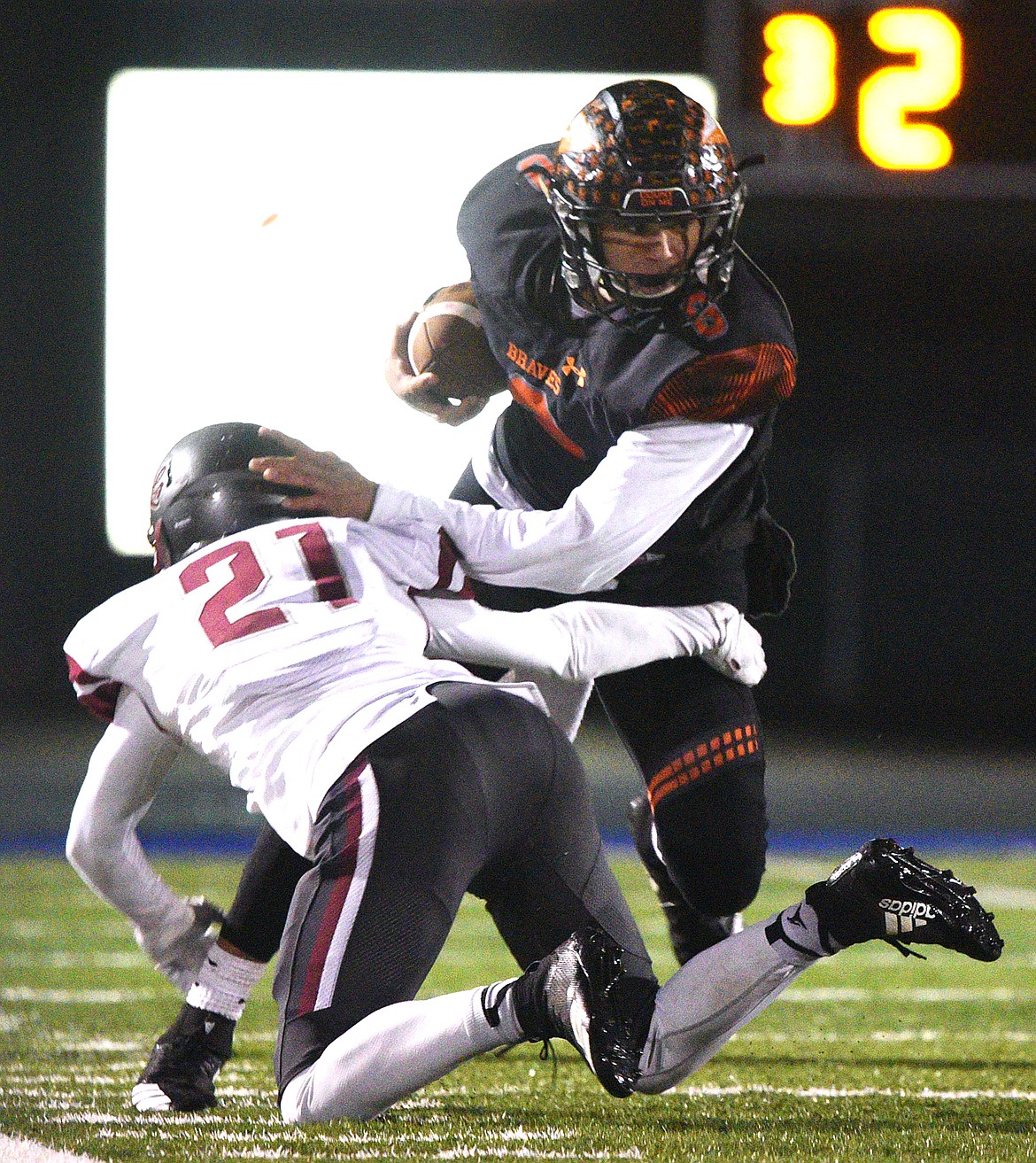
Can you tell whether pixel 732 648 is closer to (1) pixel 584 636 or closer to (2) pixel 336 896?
(1) pixel 584 636

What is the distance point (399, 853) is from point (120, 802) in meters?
0.43

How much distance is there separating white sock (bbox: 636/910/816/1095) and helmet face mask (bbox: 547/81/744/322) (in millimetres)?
996

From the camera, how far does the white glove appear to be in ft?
7.52

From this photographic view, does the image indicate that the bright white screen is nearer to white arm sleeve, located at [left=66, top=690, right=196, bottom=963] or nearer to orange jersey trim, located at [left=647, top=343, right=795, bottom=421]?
orange jersey trim, located at [left=647, top=343, right=795, bottom=421]

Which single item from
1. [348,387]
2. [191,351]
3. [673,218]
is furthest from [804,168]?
[673,218]

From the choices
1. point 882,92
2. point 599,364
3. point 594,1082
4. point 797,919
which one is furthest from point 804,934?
point 882,92

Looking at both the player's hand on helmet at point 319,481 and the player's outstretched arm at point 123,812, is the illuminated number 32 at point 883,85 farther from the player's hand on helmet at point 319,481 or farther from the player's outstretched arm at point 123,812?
the player's outstretched arm at point 123,812

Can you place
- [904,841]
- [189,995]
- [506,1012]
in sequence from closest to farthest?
[506,1012] → [189,995] → [904,841]

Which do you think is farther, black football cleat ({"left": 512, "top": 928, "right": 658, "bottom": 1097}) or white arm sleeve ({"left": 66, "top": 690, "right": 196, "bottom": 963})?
white arm sleeve ({"left": 66, "top": 690, "right": 196, "bottom": 963})

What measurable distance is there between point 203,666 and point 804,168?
3.56 meters

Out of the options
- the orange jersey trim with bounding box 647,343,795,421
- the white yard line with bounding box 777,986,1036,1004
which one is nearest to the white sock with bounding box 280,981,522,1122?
the orange jersey trim with bounding box 647,343,795,421

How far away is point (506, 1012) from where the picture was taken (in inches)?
72.5

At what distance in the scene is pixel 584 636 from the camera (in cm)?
244

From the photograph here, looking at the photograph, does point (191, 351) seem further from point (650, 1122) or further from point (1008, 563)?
point (650, 1122)
